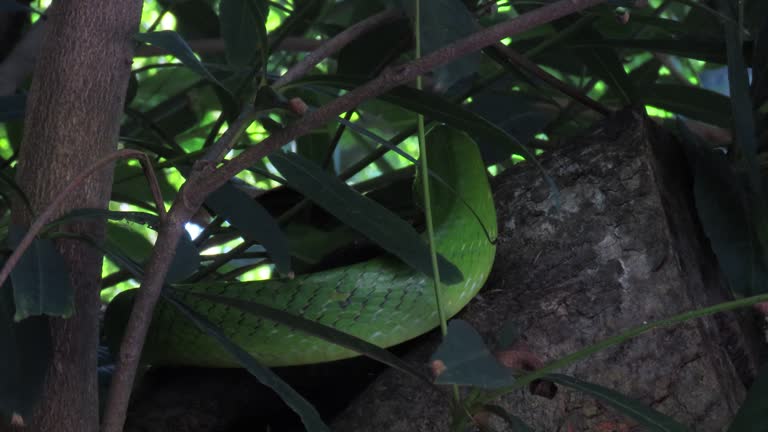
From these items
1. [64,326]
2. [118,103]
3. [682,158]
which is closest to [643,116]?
[682,158]

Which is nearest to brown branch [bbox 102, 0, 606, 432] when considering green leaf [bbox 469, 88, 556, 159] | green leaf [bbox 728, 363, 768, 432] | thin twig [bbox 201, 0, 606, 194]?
thin twig [bbox 201, 0, 606, 194]

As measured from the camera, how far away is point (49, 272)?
2.40 ft

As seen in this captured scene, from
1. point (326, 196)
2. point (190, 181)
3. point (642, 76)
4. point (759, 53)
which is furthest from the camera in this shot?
point (642, 76)

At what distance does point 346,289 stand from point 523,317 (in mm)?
240

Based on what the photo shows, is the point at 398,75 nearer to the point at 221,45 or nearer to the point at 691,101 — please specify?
the point at 691,101

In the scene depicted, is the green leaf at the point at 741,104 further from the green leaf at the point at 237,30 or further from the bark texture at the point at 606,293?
the green leaf at the point at 237,30

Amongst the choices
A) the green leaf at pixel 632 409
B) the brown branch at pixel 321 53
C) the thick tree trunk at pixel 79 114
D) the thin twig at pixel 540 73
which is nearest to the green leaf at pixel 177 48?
the brown branch at pixel 321 53

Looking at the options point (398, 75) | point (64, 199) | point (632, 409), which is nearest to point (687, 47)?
point (632, 409)

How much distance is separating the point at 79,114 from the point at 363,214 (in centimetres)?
32

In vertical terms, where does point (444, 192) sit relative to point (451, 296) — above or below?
above

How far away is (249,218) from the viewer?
92 centimetres

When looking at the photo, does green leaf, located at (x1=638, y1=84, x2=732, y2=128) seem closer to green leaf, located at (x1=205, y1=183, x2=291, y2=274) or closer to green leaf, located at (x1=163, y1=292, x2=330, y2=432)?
green leaf, located at (x1=205, y1=183, x2=291, y2=274)

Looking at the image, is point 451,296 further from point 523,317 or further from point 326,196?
point 326,196

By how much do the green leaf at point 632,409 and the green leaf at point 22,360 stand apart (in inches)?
18.1
